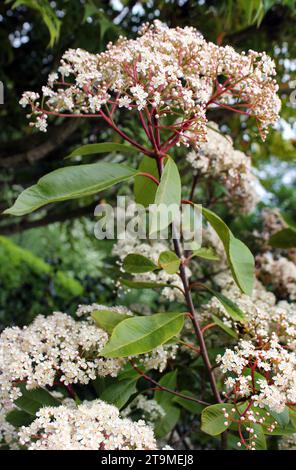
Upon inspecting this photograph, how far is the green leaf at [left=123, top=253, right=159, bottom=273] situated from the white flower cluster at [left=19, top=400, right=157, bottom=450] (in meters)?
0.44

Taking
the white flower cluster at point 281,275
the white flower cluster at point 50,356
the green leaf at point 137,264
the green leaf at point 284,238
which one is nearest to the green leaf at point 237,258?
the green leaf at point 137,264

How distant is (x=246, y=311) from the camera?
65.5 inches

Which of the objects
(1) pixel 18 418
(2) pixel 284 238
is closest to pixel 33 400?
(1) pixel 18 418

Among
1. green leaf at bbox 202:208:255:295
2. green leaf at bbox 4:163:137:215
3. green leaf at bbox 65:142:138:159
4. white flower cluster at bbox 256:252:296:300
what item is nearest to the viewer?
green leaf at bbox 4:163:137:215

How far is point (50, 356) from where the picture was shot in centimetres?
131

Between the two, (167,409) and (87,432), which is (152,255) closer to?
(167,409)

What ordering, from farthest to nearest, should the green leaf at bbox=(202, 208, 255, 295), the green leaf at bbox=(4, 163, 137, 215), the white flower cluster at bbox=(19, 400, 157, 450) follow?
the green leaf at bbox=(202, 208, 255, 295) → the green leaf at bbox=(4, 163, 137, 215) → the white flower cluster at bbox=(19, 400, 157, 450)

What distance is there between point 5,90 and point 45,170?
454 mm

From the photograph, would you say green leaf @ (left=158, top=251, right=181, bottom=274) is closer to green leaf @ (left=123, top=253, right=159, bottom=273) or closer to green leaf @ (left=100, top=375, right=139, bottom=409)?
green leaf @ (left=123, top=253, right=159, bottom=273)

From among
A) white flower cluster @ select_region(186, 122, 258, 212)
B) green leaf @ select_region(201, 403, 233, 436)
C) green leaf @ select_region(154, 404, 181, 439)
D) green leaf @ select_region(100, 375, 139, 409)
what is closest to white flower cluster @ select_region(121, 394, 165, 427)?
green leaf @ select_region(154, 404, 181, 439)

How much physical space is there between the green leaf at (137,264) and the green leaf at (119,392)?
27 centimetres

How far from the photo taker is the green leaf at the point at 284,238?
6.49ft

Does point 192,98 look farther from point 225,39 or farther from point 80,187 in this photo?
point 225,39

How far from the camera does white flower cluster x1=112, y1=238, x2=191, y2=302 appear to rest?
71.6 inches
